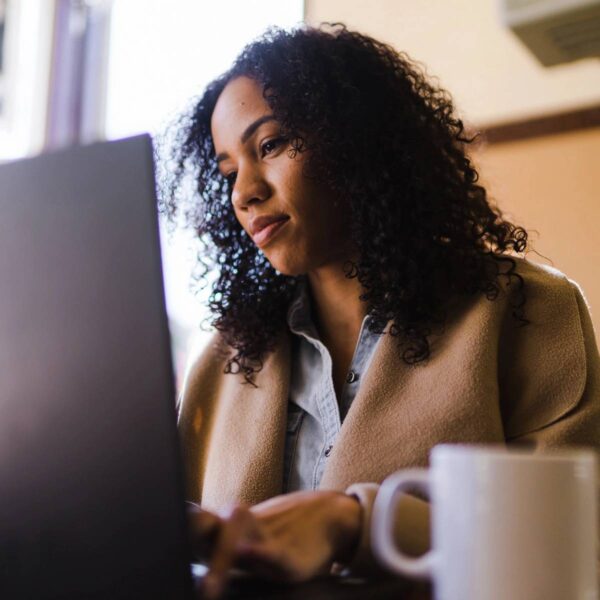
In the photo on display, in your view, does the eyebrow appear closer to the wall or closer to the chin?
the chin

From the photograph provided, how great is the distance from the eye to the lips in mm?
98

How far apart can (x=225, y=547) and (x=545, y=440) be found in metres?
0.53

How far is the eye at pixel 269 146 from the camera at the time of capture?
1.11 m

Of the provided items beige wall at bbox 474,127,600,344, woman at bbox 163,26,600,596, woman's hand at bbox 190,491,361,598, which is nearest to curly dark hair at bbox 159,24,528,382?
woman at bbox 163,26,600,596

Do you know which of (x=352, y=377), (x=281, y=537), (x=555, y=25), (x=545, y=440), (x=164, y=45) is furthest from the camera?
(x=164, y=45)

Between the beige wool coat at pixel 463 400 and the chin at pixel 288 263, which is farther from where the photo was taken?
the chin at pixel 288 263

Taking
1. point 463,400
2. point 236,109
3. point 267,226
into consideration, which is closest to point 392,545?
point 463,400

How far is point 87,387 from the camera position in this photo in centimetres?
43

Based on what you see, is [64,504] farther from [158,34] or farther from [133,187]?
[158,34]

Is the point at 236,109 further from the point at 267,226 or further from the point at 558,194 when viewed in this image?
the point at 558,194

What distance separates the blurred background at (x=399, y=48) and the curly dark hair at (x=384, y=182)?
0.43 ft

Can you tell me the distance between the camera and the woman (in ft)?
2.95

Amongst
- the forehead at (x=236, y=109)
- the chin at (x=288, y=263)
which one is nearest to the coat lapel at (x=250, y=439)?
the chin at (x=288, y=263)

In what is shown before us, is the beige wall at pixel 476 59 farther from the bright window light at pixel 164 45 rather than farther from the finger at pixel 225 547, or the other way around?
the finger at pixel 225 547
